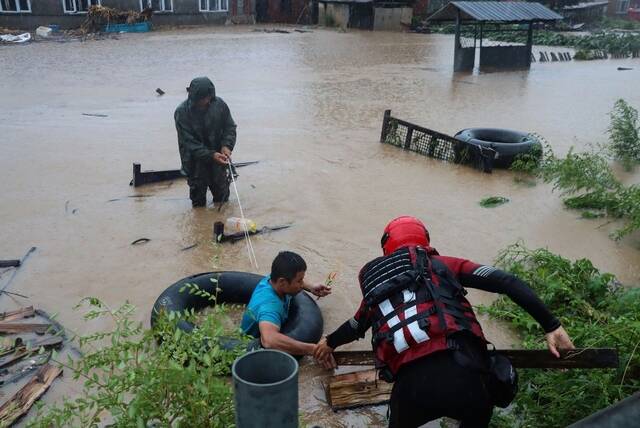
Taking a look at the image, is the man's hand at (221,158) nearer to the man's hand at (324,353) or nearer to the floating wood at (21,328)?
the floating wood at (21,328)

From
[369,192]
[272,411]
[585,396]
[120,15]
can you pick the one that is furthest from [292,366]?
[120,15]

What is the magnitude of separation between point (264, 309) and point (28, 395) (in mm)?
1774

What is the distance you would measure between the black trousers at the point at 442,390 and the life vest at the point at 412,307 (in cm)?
6

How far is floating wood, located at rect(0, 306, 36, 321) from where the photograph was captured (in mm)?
4898

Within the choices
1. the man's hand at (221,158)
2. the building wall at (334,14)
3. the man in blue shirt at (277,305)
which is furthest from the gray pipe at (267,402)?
the building wall at (334,14)

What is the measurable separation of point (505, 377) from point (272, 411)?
1.41m

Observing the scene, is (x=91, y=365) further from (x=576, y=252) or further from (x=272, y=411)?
(x=576, y=252)

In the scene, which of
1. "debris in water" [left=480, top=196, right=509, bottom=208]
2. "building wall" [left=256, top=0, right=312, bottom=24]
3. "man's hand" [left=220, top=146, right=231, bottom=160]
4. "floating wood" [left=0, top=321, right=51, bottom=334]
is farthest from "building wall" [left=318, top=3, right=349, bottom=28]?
"floating wood" [left=0, top=321, right=51, bottom=334]

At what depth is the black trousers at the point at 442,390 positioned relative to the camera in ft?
8.36

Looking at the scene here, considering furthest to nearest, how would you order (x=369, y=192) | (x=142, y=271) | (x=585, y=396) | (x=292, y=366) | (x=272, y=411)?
(x=369, y=192) → (x=142, y=271) → (x=585, y=396) → (x=292, y=366) → (x=272, y=411)

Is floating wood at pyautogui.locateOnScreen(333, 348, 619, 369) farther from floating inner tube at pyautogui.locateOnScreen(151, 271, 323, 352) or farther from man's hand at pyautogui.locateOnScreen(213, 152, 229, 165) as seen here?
man's hand at pyautogui.locateOnScreen(213, 152, 229, 165)

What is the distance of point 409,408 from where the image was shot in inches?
105

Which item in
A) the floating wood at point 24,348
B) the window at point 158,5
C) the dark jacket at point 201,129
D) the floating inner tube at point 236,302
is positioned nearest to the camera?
the floating wood at point 24,348

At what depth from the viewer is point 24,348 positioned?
13.9ft
